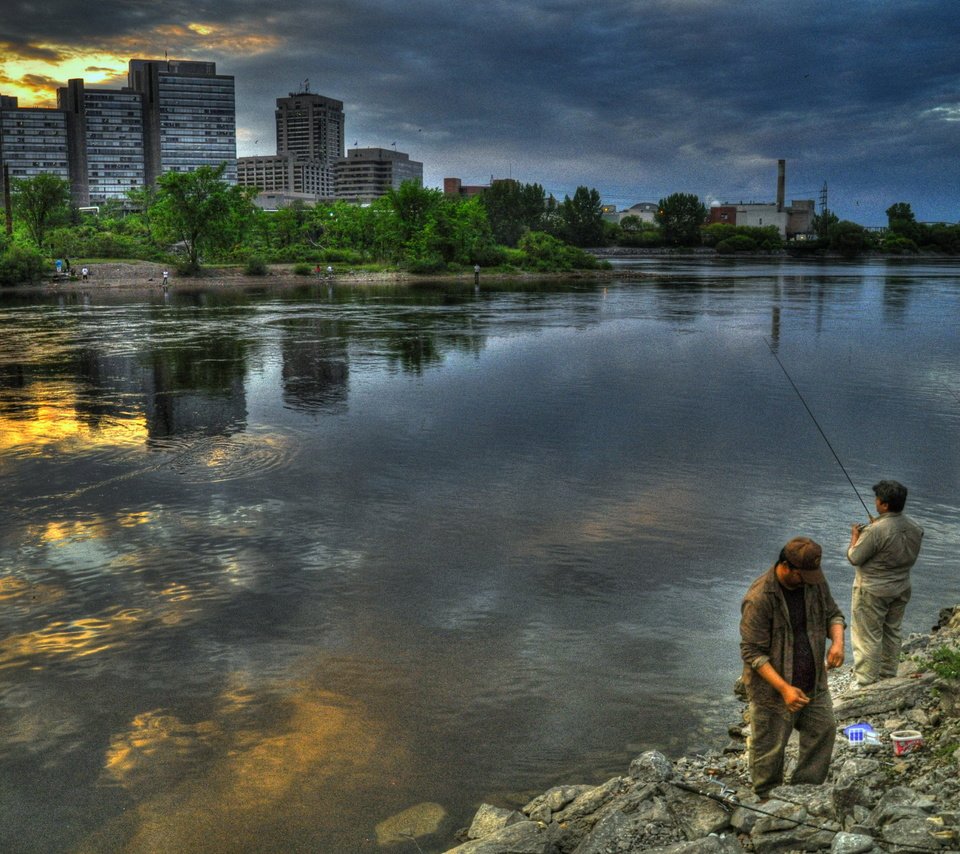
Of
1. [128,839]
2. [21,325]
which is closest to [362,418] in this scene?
[128,839]

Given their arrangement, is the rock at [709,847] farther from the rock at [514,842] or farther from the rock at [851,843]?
the rock at [514,842]

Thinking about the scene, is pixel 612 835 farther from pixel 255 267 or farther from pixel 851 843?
pixel 255 267

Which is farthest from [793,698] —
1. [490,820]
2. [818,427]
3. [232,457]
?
[818,427]

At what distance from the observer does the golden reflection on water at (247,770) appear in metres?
6.93

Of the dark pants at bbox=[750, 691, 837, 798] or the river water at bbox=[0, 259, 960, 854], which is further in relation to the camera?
the river water at bbox=[0, 259, 960, 854]

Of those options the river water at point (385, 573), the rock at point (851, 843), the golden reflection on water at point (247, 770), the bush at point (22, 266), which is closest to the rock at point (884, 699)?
the river water at point (385, 573)

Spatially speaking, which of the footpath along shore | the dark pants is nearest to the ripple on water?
the dark pants

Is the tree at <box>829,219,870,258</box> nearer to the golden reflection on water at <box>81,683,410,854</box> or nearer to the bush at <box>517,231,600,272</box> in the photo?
the bush at <box>517,231,600,272</box>

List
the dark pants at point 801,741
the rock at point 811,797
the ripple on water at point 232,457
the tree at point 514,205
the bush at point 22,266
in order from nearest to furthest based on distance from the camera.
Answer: the rock at point 811,797
the dark pants at point 801,741
the ripple on water at point 232,457
the bush at point 22,266
the tree at point 514,205

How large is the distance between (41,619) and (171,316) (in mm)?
44298

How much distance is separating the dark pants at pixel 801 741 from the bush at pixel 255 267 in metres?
94.6

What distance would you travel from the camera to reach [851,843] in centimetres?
518

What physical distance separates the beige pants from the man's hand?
2586 mm

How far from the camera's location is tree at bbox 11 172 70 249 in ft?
320
